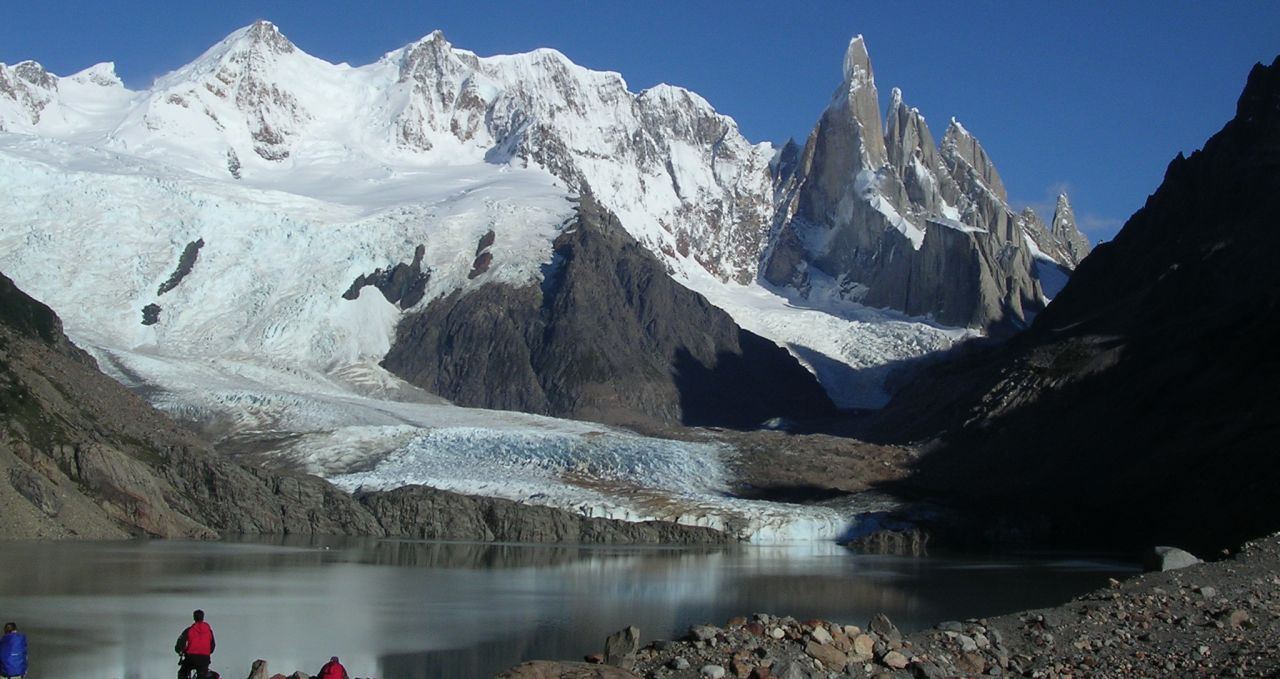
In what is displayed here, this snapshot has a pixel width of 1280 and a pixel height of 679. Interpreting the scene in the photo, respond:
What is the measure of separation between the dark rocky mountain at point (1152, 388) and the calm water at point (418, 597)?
15.6 m

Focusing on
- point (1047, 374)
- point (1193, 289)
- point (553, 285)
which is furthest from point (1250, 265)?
point (553, 285)

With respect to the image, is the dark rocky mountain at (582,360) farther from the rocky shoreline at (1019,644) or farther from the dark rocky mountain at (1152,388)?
the rocky shoreline at (1019,644)

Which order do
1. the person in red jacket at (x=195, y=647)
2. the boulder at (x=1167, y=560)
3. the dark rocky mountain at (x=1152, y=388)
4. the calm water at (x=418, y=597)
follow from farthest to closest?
the dark rocky mountain at (x=1152, y=388) < the boulder at (x=1167, y=560) < the calm water at (x=418, y=597) < the person in red jacket at (x=195, y=647)

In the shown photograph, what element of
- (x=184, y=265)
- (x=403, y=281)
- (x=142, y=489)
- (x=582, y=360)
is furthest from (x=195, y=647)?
(x=403, y=281)

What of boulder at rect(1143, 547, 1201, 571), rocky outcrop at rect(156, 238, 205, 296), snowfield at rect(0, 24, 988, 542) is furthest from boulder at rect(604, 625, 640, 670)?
rocky outcrop at rect(156, 238, 205, 296)

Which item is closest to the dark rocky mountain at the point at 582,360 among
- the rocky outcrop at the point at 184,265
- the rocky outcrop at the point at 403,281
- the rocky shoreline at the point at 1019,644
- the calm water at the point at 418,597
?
the rocky outcrop at the point at 403,281

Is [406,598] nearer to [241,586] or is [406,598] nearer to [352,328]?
[241,586]

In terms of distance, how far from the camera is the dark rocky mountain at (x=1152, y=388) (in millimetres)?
89225

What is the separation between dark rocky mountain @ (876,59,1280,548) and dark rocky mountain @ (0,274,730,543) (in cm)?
2545

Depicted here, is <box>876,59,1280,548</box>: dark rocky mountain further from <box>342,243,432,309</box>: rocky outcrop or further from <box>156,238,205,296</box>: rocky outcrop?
<box>156,238,205,296</box>: rocky outcrop

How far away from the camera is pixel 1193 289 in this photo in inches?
4929

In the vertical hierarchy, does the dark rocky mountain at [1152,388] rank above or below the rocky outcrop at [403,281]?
below

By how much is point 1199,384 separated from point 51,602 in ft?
270

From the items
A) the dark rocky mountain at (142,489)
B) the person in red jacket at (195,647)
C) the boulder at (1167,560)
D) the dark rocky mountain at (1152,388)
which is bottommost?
the person in red jacket at (195,647)
